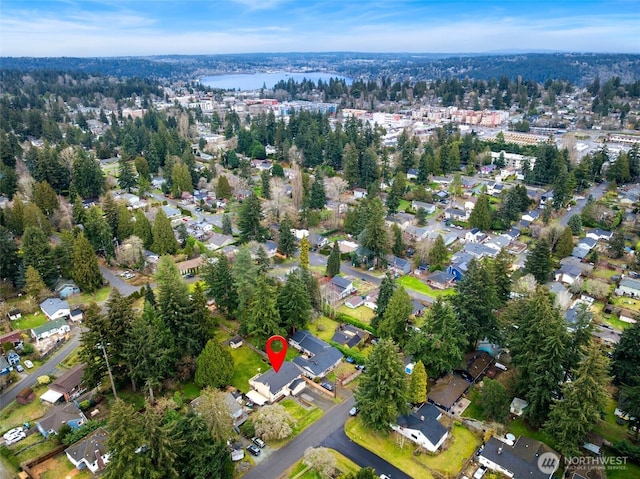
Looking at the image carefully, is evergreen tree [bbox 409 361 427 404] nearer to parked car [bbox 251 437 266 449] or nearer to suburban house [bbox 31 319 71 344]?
parked car [bbox 251 437 266 449]

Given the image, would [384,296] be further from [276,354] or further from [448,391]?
[276,354]

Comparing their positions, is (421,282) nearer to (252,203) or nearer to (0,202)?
(252,203)

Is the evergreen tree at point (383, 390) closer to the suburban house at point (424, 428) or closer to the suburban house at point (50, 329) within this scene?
the suburban house at point (424, 428)

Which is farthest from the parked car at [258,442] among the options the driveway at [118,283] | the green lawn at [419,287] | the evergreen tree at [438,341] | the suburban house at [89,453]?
the driveway at [118,283]

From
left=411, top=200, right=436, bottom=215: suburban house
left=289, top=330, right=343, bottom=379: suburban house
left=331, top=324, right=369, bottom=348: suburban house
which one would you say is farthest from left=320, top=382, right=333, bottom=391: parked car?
left=411, top=200, right=436, bottom=215: suburban house

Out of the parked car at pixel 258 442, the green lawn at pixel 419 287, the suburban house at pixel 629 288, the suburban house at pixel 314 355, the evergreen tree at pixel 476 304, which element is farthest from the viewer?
the green lawn at pixel 419 287

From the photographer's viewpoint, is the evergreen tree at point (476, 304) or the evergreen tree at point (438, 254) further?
the evergreen tree at point (438, 254)

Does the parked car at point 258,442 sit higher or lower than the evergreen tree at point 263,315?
lower

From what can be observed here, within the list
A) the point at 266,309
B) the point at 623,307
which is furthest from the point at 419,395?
the point at 623,307

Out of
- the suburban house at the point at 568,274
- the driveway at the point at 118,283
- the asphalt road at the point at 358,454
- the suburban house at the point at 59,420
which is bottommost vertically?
the driveway at the point at 118,283
